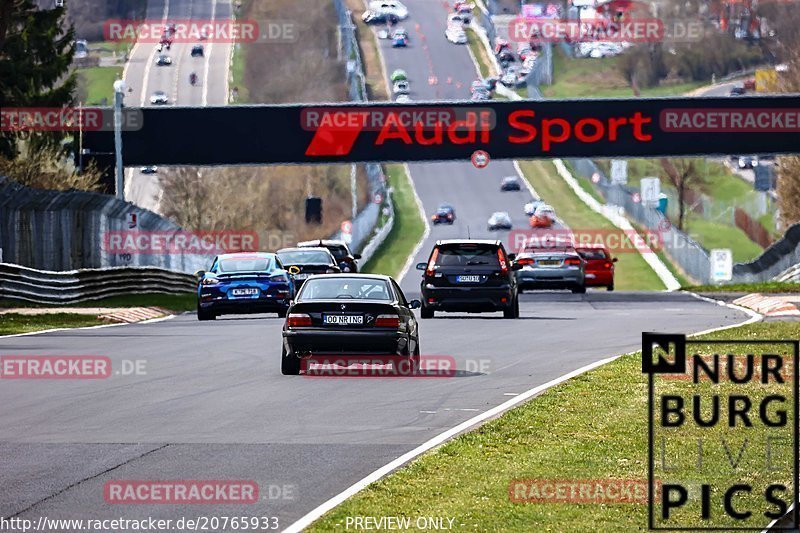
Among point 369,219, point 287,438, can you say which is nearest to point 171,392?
point 287,438

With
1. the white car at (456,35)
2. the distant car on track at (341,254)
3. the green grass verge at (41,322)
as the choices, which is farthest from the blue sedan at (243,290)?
the white car at (456,35)

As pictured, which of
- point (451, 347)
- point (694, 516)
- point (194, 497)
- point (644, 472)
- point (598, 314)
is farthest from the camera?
point (598, 314)

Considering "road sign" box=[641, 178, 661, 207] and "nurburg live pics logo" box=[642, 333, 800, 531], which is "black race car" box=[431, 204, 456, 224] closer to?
"road sign" box=[641, 178, 661, 207]

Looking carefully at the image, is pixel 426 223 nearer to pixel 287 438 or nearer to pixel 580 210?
pixel 580 210

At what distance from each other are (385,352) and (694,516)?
10241 mm

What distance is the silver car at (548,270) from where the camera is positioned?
145ft

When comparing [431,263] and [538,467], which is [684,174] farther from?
[538,467]

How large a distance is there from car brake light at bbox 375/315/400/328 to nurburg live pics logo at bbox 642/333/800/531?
4268mm

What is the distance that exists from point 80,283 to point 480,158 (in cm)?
1618

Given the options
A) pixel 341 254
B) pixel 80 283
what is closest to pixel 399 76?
pixel 341 254

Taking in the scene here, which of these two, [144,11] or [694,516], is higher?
[144,11]

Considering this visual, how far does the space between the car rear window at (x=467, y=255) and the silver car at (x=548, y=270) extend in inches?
450

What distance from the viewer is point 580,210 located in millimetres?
96250

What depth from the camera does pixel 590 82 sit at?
13138cm
